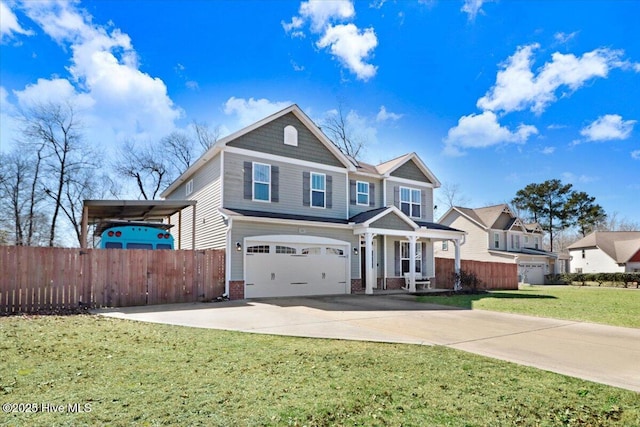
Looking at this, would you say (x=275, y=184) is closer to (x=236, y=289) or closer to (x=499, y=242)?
(x=236, y=289)

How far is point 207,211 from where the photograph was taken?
17094 mm

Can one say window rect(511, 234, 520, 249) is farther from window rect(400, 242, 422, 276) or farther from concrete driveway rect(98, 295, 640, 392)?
concrete driveway rect(98, 295, 640, 392)

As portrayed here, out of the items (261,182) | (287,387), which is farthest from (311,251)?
(287,387)

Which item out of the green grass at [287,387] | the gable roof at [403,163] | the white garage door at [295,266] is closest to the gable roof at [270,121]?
the gable roof at [403,163]

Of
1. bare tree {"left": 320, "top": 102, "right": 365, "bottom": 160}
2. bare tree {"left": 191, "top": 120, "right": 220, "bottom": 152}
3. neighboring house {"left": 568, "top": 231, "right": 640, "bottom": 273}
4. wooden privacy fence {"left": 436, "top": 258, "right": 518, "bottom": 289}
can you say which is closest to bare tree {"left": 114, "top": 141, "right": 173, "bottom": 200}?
bare tree {"left": 191, "top": 120, "right": 220, "bottom": 152}

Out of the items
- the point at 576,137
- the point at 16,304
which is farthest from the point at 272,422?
the point at 576,137

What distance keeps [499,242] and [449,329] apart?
30164 mm

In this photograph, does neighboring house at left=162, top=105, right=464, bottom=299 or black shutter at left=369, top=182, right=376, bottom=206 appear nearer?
neighboring house at left=162, top=105, right=464, bottom=299

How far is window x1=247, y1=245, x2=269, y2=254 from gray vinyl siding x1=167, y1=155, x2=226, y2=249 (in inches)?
39.3

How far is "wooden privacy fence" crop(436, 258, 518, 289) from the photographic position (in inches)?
911

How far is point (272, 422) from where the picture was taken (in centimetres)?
343

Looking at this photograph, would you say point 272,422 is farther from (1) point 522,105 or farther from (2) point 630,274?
(2) point 630,274

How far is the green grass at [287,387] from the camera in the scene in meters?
3.59

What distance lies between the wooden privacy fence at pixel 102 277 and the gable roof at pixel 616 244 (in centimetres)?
4058
